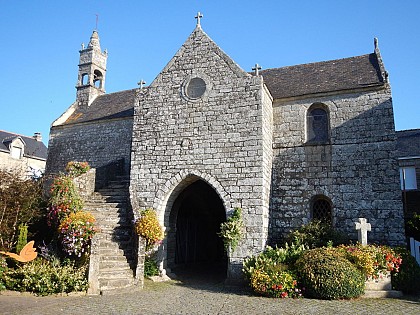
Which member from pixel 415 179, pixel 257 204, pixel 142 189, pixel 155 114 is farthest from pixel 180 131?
pixel 415 179

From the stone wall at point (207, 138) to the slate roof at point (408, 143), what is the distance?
41.3 ft

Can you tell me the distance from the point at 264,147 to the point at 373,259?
15.3 feet

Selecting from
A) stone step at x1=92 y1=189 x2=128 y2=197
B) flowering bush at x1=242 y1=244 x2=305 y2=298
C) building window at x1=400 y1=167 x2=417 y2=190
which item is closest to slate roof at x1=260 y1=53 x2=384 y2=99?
flowering bush at x1=242 y1=244 x2=305 y2=298

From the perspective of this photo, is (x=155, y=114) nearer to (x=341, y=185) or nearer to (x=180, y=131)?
(x=180, y=131)

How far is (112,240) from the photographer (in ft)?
37.5

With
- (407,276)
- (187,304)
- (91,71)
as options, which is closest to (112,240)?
(187,304)

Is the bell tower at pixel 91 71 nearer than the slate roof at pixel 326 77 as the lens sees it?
No

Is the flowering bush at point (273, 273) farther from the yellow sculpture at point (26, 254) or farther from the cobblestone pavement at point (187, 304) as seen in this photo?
the yellow sculpture at point (26, 254)

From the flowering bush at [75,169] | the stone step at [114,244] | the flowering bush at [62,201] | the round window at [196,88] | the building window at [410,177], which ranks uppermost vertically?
the round window at [196,88]

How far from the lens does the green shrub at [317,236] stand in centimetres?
1155

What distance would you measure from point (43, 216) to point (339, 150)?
1041 cm

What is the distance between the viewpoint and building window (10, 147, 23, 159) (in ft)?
92.6

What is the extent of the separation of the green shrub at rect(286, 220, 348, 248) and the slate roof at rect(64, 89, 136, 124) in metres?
9.60

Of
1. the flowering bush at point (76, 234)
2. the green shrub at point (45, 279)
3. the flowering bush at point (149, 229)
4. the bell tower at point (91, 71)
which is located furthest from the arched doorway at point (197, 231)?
the bell tower at point (91, 71)
